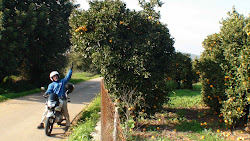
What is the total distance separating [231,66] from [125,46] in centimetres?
276

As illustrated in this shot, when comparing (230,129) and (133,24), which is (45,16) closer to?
(133,24)

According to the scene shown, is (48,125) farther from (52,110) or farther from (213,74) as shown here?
(213,74)

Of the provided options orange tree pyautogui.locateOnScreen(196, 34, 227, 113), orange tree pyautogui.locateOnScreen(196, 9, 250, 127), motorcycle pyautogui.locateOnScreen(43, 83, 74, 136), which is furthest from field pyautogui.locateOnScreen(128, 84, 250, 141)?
motorcycle pyautogui.locateOnScreen(43, 83, 74, 136)

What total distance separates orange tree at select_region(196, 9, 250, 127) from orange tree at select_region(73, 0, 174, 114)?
135 cm

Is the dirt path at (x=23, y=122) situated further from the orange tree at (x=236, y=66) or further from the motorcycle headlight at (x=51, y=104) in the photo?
the orange tree at (x=236, y=66)

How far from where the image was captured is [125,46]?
522cm

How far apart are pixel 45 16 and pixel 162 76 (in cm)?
1075

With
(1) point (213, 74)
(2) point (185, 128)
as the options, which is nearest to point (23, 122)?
(2) point (185, 128)

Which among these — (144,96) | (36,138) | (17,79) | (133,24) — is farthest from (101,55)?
(17,79)

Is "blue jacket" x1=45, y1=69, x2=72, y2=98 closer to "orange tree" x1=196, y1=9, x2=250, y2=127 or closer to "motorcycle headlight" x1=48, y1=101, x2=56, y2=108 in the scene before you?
"motorcycle headlight" x1=48, y1=101, x2=56, y2=108

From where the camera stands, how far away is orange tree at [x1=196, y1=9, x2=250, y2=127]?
5031 mm

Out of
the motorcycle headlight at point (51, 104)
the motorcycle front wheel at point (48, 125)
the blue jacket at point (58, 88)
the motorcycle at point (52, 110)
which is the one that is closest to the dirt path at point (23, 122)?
the motorcycle front wheel at point (48, 125)

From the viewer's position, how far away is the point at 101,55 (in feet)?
16.9

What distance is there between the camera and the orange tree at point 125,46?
16.9ft
